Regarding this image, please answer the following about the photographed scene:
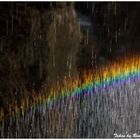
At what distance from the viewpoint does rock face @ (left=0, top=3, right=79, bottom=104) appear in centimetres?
256

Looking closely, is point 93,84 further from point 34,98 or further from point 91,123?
point 34,98

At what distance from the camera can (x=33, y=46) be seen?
2566 mm

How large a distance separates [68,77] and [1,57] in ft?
1.75

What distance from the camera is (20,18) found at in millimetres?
2549

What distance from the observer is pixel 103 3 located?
2584mm

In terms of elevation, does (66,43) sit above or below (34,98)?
above

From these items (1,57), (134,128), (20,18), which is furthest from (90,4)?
(134,128)

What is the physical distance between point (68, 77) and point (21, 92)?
38 centimetres

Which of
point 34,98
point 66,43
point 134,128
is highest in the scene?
point 66,43

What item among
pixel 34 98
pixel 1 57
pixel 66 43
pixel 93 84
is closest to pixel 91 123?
pixel 93 84

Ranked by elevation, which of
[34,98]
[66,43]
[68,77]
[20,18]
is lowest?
[34,98]

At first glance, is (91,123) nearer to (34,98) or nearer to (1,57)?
(34,98)

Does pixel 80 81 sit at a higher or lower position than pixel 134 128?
higher

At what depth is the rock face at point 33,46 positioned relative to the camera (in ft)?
8.39
